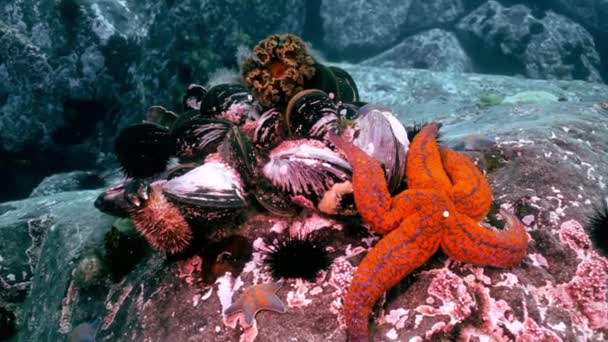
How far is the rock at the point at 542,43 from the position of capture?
17172 millimetres

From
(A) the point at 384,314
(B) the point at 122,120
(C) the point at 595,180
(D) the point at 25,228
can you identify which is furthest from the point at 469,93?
(D) the point at 25,228

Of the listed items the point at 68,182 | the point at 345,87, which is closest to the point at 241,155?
the point at 345,87

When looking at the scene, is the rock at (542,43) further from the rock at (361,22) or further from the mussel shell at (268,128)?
the mussel shell at (268,128)

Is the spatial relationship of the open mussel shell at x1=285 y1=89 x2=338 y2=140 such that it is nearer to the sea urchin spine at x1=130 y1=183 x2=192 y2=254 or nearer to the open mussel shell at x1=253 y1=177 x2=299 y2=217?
the open mussel shell at x1=253 y1=177 x2=299 y2=217

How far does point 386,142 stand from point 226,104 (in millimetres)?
1982

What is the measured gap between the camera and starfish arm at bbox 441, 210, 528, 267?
257 centimetres

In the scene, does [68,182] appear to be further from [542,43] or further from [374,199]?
[542,43]

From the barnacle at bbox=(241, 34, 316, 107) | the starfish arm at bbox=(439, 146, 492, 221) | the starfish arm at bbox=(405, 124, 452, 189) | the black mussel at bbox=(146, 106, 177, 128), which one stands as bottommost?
the starfish arm at bbox=(439, 146, 492, 221)

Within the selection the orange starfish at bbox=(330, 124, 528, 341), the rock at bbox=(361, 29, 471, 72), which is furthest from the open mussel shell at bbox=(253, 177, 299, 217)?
the rock at bbox=(361, 29, 471, 72)

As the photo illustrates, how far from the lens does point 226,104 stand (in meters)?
4.13

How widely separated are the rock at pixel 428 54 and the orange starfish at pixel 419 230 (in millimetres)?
16334

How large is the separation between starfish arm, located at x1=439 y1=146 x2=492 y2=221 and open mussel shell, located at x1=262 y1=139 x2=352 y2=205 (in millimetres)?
894

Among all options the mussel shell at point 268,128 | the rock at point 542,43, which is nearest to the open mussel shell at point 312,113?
the mussel shell at point 268,128

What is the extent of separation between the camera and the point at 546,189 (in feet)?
11.6
